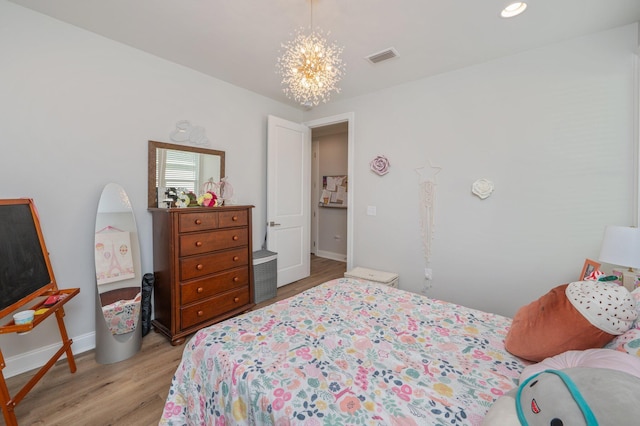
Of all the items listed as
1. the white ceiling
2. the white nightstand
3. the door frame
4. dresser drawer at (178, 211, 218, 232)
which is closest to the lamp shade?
the white ceiling

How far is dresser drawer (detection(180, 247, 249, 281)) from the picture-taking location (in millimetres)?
2266

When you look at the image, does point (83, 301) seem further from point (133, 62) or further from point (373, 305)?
point (373, 305)

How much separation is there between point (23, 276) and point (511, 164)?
3.84 metres

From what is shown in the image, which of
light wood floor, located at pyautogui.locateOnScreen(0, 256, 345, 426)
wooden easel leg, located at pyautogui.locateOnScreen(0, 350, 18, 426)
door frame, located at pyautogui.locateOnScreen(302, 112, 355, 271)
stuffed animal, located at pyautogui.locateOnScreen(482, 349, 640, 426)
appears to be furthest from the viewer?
door frame, located at pyautogui.locateOnScreen(302, 112, 355, 271)

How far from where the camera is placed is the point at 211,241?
245 cm

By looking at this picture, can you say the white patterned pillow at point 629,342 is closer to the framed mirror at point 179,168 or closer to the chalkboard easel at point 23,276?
the chalkboard easel at point 23,276

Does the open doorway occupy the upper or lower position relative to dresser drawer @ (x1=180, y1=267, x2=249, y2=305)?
upper

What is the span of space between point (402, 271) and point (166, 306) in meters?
2.50

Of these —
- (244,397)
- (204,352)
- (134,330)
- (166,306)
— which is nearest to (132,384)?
(134,330)

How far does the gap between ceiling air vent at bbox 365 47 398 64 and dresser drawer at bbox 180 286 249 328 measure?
8.81 feet

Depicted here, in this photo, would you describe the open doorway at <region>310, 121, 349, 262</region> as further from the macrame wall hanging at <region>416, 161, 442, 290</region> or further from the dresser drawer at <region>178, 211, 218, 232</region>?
the dresser drawer at <region>178, 211, 218, 232</region>

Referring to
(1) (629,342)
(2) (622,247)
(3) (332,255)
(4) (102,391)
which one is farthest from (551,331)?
(3) (332,255)

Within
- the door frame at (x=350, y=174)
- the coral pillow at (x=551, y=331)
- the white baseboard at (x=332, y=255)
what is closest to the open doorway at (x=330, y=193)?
the white baseboard at (x=332, y=255)

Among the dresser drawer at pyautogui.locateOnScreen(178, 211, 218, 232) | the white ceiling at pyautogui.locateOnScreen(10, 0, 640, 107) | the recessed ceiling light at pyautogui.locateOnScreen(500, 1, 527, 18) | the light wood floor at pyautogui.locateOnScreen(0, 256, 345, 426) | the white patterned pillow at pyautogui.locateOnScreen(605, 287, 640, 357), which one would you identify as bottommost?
the light wood floor at pyautogui.locateOnScreen(0, 256, 345, 426)
